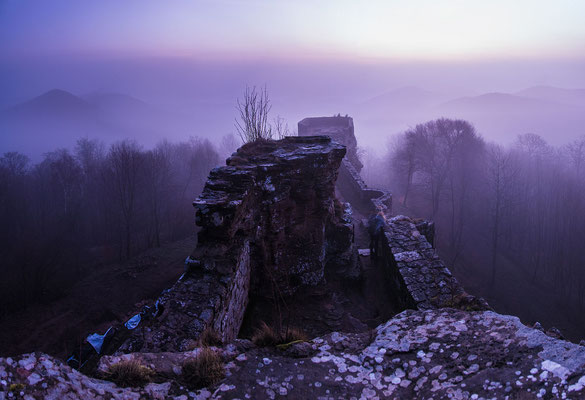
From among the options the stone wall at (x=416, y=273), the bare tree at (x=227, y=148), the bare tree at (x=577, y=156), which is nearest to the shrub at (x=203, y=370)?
the stone wall at (x=416, y=273)

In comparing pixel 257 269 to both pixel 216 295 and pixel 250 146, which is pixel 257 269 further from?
pixel 250 146

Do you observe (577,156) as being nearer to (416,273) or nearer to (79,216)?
(416,273)

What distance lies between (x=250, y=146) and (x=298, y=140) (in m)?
1.37

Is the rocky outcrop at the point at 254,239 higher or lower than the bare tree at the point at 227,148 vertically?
lower

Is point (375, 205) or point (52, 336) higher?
point (375, 205)

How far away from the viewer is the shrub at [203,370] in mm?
2617

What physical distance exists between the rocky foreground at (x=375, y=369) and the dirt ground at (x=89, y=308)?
9815mm

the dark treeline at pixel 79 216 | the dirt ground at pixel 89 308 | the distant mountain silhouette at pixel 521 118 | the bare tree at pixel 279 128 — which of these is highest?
the distant mountain silhouette at pixel 521 118

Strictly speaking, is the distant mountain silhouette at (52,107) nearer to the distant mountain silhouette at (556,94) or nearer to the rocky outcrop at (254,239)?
the rocky outcrop at (254,239)

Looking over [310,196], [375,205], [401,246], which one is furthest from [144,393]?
[375,205]

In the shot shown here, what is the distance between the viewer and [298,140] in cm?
895

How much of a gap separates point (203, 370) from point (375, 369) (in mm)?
1549

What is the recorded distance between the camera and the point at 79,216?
2694cm

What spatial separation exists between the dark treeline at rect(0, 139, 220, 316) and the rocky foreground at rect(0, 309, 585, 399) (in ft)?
58.6
